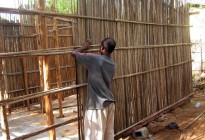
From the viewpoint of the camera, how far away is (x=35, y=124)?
6.36m

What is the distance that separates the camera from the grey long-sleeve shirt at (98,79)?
351 cm

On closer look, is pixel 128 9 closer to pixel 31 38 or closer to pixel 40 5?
pixel 40 5

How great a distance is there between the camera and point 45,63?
387cm

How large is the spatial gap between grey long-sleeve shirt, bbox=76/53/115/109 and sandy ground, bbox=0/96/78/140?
197 cm

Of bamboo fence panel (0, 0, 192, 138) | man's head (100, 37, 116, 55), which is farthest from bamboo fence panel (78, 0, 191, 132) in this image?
man's head (100, 37, 116, 55)

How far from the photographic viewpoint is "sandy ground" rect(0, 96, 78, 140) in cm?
548

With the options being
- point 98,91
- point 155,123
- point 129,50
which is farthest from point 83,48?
point 155,123

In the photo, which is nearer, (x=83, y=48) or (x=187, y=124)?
(x=83, y=48)

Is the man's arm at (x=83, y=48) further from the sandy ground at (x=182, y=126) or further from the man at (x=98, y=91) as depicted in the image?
the sandy ground at (x=182, y=126)

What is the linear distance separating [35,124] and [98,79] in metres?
3.43

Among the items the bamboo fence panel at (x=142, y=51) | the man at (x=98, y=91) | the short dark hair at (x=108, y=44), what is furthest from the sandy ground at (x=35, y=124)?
the short dark hair at (x=108, y=44)

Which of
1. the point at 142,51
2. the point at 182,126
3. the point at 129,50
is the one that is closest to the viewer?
the point at 129,50

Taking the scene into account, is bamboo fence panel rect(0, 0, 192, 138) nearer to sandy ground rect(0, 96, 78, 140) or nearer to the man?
the man

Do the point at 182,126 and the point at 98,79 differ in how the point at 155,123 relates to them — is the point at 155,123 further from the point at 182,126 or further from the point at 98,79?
the point at 98,79
